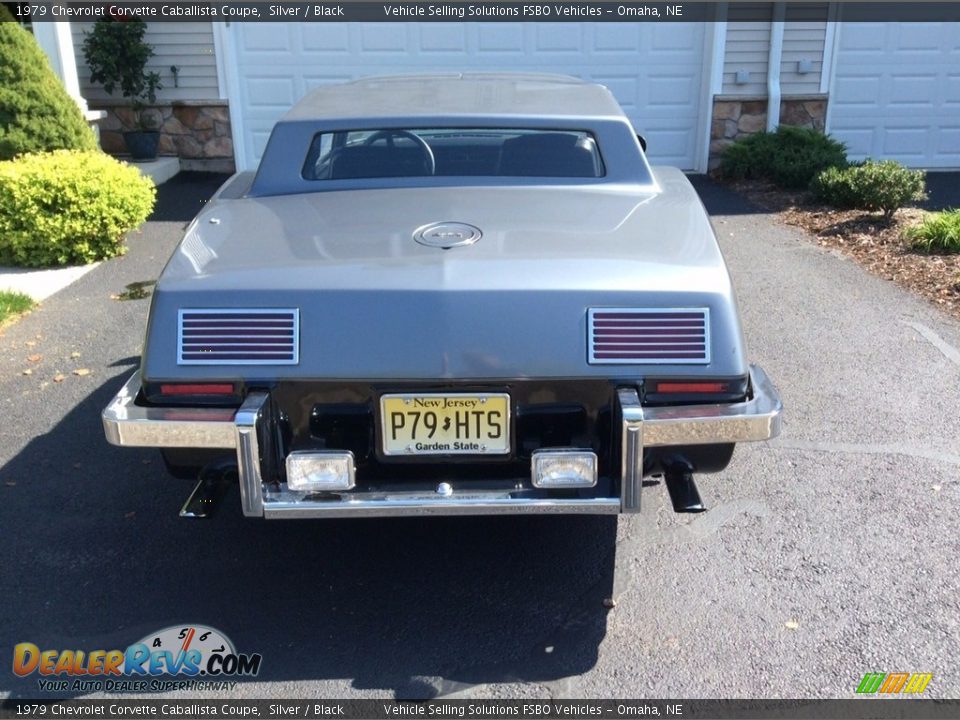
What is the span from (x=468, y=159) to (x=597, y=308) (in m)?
1.47

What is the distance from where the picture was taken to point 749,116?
1124 cm

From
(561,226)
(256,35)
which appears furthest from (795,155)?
(561,226)

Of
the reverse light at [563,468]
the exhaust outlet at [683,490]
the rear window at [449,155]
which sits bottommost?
the exhaust outlet at [683,490]

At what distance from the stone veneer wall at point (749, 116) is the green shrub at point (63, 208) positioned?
7.00 meters

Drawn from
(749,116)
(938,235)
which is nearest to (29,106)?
(938,235)

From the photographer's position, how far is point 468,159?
3.91 m

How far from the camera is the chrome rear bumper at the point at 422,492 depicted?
2.66 m

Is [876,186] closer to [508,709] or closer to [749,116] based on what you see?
[749,116]

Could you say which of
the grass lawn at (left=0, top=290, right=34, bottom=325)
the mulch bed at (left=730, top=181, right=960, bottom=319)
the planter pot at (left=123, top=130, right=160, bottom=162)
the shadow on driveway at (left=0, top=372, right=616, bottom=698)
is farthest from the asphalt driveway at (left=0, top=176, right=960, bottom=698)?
the planter pot at (left=123, top=130, right=160, bottom=162)

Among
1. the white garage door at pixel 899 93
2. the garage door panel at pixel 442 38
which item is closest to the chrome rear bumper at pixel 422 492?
the garage door panel at pixel 442 38

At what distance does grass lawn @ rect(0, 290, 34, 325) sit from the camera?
5997 mm

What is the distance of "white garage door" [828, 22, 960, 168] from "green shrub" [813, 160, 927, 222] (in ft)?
9.12

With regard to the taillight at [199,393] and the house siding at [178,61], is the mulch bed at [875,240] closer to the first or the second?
the taillight at [199,393]

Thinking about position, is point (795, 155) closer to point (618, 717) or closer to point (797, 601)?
point (797, 601)
